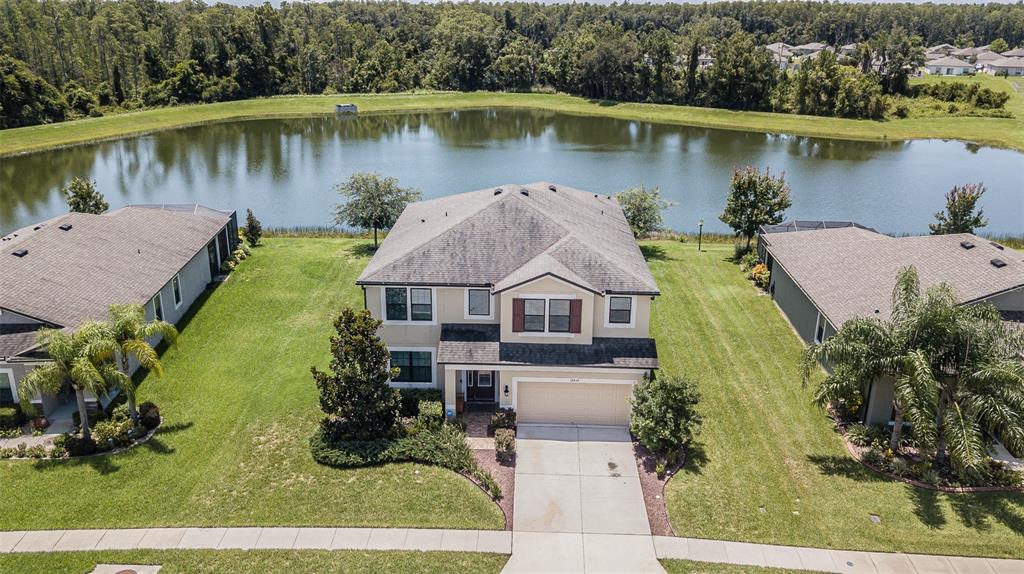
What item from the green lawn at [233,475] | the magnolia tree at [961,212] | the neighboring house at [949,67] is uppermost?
the neighboring house at [949,67]

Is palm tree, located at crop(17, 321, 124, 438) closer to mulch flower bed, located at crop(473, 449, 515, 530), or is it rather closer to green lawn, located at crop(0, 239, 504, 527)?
green lawn, located at crop(0, 239, 504, 527)

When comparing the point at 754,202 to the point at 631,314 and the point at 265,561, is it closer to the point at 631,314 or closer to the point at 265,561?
the point at 631,314

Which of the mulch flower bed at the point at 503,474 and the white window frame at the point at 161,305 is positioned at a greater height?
the white window frame at the point at 161,305

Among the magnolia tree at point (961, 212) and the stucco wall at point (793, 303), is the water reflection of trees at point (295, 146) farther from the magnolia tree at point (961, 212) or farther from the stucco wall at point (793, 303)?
the stucco wall at point (793, 303)

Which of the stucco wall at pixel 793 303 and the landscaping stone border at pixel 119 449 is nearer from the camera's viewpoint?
the landscaping stone border at pixel 119 449

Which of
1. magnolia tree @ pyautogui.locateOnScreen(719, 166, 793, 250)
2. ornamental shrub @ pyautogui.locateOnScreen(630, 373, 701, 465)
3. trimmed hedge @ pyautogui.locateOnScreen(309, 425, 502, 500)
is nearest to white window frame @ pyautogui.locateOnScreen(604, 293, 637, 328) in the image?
ornamental shrub @ pyautogui.locateOnScreen(630, 373, 701, 465)

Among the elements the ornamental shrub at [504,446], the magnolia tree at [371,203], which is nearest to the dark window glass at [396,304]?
the ornamental shrub at [504,446]
